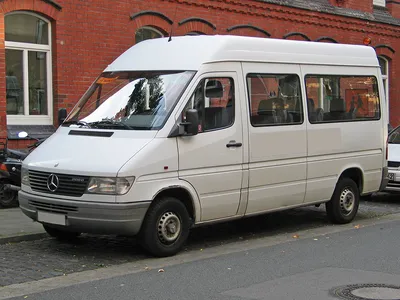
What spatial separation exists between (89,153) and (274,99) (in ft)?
9.76

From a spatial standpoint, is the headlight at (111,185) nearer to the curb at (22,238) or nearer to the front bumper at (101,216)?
the front bumper at (101,216)

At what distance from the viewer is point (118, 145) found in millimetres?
7453

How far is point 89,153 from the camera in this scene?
7.44m

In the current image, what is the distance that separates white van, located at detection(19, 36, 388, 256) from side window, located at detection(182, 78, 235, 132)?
0.02 metres

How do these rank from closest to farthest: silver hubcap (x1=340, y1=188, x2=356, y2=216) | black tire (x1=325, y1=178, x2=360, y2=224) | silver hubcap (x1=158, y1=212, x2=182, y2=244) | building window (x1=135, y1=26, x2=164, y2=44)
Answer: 1. silver hubcap (x1=158, y1=212, x2=182, y2=244)
2. black tire (x1=325, y1=178, x2=360, y2=224)
3. silver hubcap (x1=340, y1=188, x2=356, y2=216)
4. building window (x1=135, y1=26, x2=164, y2=44)

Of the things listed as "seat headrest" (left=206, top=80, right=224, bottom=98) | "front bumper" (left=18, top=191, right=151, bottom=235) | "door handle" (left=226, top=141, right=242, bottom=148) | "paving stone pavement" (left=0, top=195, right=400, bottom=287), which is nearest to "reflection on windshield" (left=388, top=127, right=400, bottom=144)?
"paving stone pavement" (left=0, top=195, right=400, bottom=287)

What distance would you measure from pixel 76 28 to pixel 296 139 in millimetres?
5711

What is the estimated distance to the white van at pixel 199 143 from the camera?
734 cm

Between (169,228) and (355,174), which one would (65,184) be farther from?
(355,174)

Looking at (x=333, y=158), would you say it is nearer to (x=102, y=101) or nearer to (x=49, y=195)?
(x=102, y=101)

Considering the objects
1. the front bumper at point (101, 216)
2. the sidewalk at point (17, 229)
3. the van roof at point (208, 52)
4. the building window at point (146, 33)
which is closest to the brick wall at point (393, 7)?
the building window at point (146, 33)

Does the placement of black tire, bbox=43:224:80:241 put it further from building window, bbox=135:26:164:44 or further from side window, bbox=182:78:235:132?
building window, bbox=135:26:164:44

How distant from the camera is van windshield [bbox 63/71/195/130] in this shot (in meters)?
7.83

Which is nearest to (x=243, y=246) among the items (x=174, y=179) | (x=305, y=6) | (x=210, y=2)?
(x=174, y=179)
